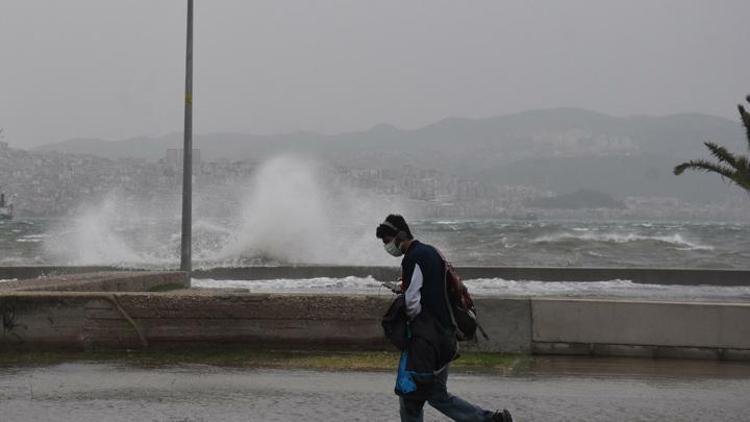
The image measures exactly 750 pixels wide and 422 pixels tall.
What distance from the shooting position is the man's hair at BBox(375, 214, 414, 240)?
5.88 m

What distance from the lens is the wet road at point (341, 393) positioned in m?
7.17

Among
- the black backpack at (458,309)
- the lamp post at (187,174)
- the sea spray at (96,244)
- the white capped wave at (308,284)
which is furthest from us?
the sea spray at (96,244)

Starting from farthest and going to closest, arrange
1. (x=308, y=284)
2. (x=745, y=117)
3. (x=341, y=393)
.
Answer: (x=308, y=284) → (x=745, y=117) → (x=341, y=393)

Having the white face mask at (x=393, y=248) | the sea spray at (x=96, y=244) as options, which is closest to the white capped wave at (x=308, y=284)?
the sea spray at (x=96, y=244)

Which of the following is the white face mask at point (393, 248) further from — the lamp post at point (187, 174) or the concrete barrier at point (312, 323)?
the lamp post at point (187, 174)

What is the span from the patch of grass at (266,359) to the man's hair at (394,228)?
11.7ft

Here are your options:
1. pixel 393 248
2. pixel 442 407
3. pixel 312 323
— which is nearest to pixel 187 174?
pixel 312 323

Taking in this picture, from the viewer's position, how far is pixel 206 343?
386 inches

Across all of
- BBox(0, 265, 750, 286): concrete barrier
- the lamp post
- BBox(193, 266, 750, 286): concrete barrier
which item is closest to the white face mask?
the lamp post

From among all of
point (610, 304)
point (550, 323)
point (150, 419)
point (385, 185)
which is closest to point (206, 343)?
point (150, 419)

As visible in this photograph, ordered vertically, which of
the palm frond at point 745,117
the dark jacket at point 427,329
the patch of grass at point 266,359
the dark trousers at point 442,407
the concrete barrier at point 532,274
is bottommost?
the concrete barrier at point 532,274

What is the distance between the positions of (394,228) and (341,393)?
258 cm

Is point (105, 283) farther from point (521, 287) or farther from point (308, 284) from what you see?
point (521, 287)

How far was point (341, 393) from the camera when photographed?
7.99 meters
